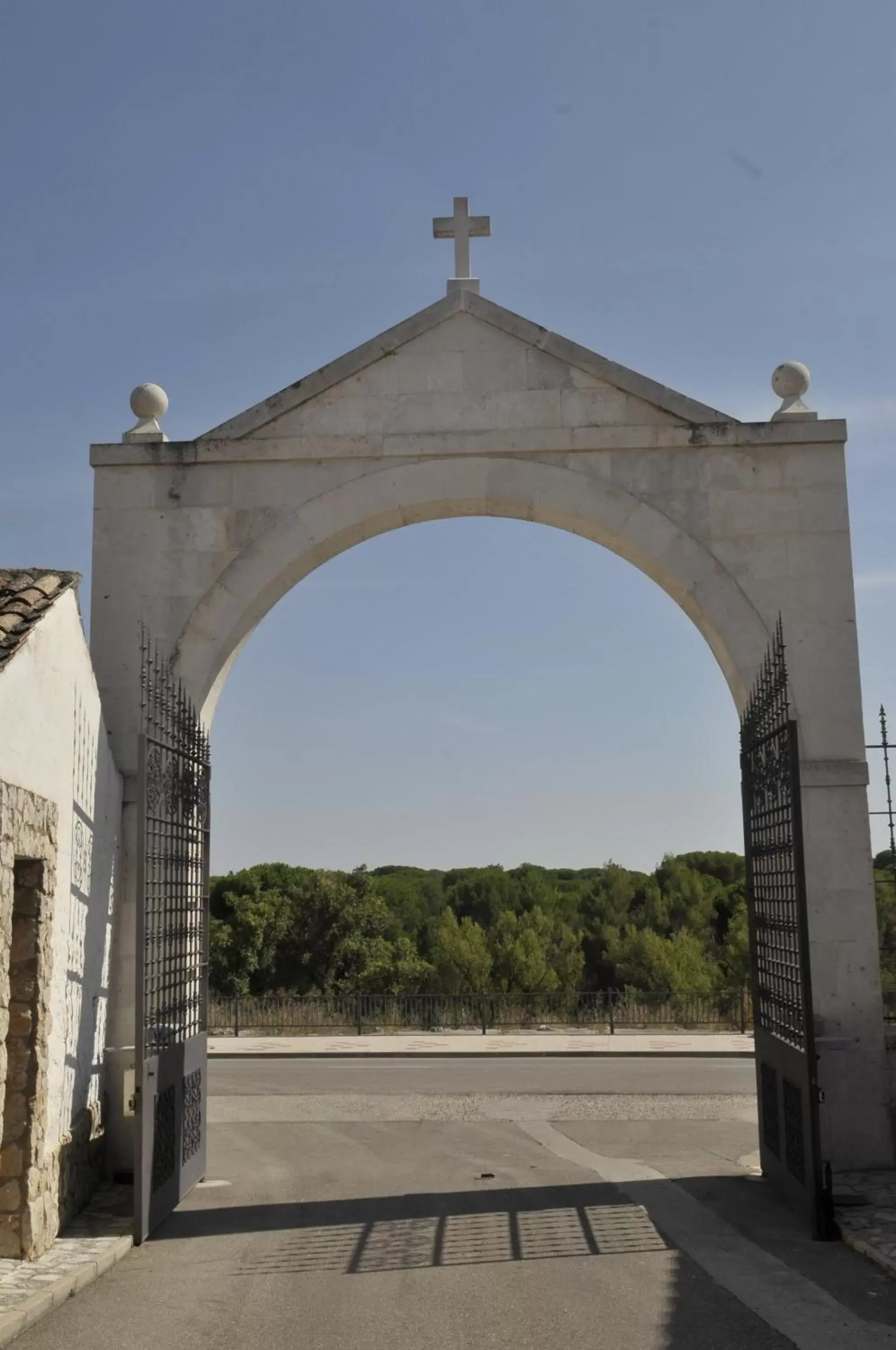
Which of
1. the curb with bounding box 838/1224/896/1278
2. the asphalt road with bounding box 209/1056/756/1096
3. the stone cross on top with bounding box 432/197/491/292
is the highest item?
the stone cross on top with bounding box 432/197/491/292

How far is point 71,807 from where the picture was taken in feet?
23.5

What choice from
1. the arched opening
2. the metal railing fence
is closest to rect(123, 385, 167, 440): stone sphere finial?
the arched opening

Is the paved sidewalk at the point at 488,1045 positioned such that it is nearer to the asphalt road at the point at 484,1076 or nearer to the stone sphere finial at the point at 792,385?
the asphalt road at the point at 484,1076

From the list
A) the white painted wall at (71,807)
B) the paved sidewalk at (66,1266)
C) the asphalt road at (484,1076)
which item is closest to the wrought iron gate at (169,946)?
the paved sidewalk at (66,1266)

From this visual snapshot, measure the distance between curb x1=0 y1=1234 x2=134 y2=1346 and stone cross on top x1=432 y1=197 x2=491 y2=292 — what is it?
23.5 feet

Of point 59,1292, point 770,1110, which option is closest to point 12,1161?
point 59,1292

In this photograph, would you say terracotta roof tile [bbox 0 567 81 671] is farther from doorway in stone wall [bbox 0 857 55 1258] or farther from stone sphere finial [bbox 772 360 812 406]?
stone sphere finial [bbox 772 360 812 406]

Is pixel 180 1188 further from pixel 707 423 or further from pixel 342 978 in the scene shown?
pixel 342 978

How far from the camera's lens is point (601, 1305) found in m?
5.55

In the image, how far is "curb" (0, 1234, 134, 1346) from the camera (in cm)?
510

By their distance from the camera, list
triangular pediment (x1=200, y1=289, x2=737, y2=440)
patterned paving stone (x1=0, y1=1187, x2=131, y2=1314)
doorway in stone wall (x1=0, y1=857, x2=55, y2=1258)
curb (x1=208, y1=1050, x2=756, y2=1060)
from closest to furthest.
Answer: patterned paving stone (x1=0, y1=1187, x2=131, y2=1314)
doorway in stone wall (x1=0, y1=857, x2=55, y2=1258)
triangular pediment (x1=200, y1=289, x2=737, y2=440)
curb (x1=208, y1=1050, x2=756, y2=1060)

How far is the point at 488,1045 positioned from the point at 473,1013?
3520 millimetres

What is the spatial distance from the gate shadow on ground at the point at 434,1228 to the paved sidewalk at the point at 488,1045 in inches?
372

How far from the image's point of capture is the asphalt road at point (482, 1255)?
524 cm
